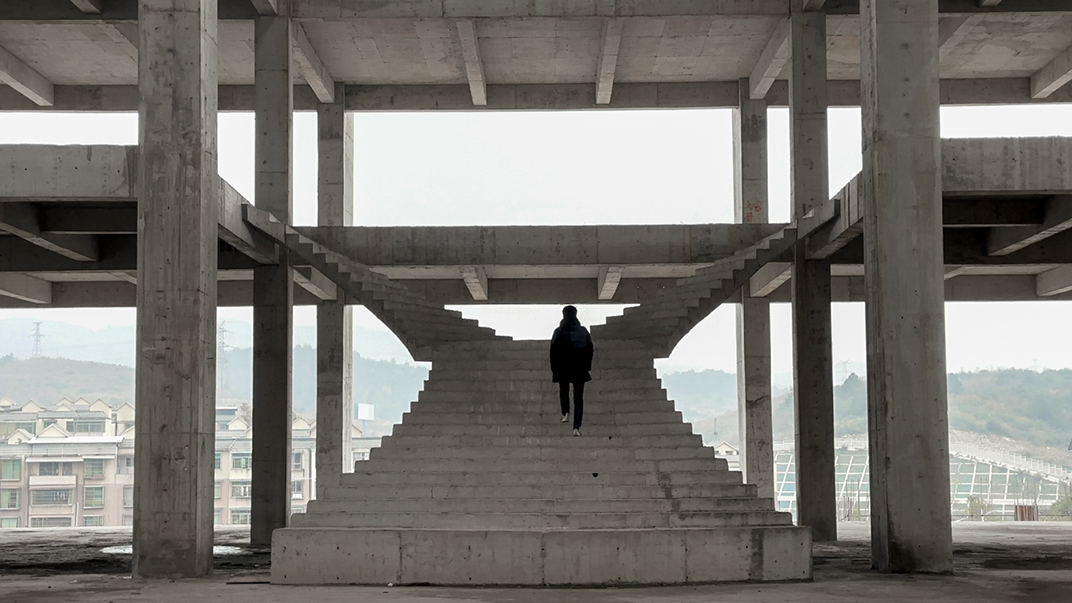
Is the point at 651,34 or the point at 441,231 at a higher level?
the point at 651,34

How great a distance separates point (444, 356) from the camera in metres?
20.4

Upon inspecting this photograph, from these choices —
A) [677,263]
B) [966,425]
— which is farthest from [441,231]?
[966,425]

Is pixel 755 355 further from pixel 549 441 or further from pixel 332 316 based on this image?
pixel 549 441

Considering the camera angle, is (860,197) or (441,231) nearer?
(860,197)

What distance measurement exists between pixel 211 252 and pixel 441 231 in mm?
7199

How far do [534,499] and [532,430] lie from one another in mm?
2341

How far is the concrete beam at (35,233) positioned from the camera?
19.6 meters

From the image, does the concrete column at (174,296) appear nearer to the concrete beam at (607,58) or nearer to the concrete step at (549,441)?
the concrete step at (549,441)

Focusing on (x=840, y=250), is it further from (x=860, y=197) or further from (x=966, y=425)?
(x=966, y=425)

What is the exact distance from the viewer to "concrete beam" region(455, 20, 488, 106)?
24344mm

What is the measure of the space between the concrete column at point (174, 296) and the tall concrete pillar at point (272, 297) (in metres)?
6.89

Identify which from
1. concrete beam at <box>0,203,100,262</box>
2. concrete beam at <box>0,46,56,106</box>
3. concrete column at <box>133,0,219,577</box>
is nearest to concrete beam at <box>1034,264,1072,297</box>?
concrete column at <box>133,0,219,577</box>

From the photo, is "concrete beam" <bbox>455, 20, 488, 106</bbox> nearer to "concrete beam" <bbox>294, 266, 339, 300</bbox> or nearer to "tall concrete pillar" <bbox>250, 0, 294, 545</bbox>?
"tall concrete pillar" <bbox>250, 0, 294, 545</bbox>

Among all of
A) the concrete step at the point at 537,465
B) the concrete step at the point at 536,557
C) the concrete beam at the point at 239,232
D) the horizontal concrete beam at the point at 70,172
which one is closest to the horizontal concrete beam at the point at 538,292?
the concrete beam at the point at 239,232
